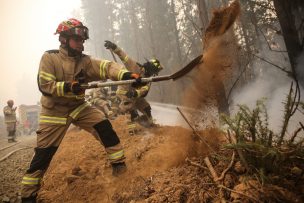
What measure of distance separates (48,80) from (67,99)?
1.33 ft

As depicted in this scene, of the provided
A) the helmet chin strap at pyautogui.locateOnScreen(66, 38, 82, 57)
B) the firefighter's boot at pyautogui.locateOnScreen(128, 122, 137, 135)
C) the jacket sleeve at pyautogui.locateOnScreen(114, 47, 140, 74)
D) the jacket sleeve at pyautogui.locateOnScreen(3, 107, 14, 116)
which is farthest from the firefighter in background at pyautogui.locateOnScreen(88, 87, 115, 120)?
the jacket sleeve at pyautogui.locateOnScreen(3, 107, 14, 116)

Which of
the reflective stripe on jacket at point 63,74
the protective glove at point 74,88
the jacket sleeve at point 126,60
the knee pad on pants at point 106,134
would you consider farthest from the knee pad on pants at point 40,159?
the jacket sleeve at point 126,60

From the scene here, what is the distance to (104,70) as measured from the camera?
4219 mm

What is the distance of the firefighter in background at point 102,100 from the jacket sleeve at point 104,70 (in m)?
5.38

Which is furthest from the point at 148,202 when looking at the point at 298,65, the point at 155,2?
the point at 155,2

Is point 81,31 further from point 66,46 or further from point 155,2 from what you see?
point 155,2

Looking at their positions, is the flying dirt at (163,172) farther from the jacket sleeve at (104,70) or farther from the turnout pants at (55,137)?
the jacket sleeve at (104,70)

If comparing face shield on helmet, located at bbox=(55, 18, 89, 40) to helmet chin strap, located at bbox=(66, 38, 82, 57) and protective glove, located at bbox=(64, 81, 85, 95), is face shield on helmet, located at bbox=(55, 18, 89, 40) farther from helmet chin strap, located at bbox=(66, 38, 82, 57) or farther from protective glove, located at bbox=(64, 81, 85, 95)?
protective glove, located at bbox=(64, 81, 85, 95)

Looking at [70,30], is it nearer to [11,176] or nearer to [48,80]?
[48,80]

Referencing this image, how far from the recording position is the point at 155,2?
1183 inches

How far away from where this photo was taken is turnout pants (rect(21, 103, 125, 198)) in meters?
3.61

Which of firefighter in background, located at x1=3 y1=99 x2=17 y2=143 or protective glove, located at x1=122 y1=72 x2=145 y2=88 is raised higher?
protective glove, located at x1=122 y1=72 x2=145 y2=88

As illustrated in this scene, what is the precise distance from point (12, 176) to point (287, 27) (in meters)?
6.05

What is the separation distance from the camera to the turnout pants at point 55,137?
3611 mm
